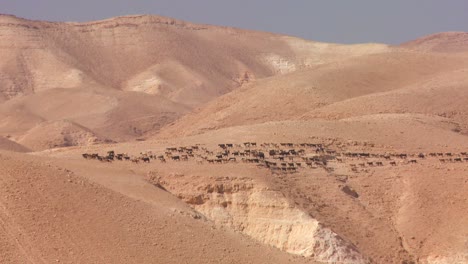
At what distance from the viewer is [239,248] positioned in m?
26.3

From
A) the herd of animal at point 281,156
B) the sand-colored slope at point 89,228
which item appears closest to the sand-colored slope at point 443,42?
the herd of animal at point 281,156

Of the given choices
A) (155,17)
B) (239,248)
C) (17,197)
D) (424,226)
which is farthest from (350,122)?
(155,17)

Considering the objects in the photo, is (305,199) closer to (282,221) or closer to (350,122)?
(282,221)

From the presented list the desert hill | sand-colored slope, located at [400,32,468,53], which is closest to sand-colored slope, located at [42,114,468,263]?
the desert hill

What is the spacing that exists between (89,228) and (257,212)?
11.0 m

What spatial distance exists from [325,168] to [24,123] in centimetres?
6478

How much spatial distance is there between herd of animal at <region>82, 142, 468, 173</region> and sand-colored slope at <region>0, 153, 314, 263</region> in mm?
9721

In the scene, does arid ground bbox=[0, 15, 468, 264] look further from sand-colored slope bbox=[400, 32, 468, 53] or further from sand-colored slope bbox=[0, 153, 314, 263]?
sand-colored slope bbox=[400, 32, 468, 53]

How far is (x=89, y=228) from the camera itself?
23953mm

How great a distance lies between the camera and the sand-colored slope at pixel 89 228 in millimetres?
22703

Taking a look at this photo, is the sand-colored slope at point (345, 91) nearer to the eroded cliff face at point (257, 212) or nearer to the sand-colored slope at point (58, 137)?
the sand-colored slope at point (58, 137)

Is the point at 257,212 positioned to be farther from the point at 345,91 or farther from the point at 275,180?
the point at 345,91

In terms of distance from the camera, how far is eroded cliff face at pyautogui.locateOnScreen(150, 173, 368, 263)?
1284 inches

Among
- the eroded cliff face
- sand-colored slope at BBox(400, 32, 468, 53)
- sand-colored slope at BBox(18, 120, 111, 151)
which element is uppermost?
sand-colored slope at BBox(400, 32, 468, 53)
